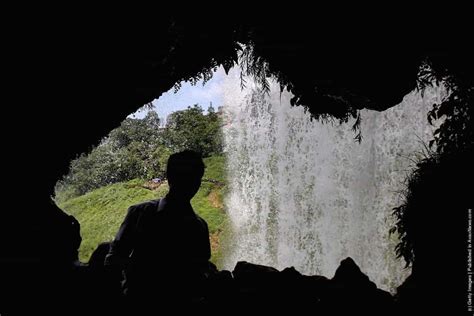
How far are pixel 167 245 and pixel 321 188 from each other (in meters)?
19.2

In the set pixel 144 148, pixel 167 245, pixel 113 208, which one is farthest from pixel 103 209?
pixel 167 245

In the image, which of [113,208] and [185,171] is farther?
[113,208]

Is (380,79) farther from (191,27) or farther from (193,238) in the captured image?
(193,238)

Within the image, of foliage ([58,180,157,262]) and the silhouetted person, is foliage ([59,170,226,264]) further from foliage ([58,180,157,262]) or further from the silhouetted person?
the silhouetted person

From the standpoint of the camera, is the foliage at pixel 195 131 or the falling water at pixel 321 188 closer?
the falling water at pixel 321 188

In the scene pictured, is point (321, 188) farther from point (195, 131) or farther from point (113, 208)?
point (113, 208)

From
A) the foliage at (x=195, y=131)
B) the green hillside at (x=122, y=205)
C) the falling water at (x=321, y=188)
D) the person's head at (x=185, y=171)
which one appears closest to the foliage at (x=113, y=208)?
the green hillside at (x=122, y=205)

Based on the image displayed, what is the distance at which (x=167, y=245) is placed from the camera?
2143mm

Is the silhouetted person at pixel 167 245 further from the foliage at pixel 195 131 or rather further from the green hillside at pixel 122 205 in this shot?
the foliage at pixel 195 131

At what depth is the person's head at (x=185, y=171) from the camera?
2082mm

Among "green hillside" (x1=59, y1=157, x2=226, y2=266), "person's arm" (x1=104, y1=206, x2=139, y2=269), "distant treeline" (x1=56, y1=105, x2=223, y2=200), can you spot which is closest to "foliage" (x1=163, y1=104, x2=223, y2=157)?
"distant treeline" (x1=56, y1=105, x2=223, y2=200)

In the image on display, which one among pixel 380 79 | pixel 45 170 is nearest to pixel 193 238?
pixel 45 170

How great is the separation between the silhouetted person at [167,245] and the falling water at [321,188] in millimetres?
14929

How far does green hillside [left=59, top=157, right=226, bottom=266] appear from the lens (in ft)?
70.1
